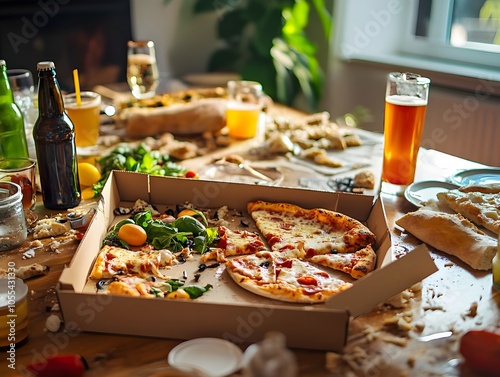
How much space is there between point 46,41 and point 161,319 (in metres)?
2.82

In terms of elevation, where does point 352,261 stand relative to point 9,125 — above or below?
below

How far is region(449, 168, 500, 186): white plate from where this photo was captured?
1.57 m

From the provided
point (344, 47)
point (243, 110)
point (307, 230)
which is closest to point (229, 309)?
point (307, 230)

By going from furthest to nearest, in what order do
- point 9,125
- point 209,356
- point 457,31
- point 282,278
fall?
point 457,31 < point 9,125 < point 282,278 < point 209,356

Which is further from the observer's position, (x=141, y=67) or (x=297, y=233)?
(x=141, y=67)

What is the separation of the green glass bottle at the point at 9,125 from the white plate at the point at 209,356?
91 cm

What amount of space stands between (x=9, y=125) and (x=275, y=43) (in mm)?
2204

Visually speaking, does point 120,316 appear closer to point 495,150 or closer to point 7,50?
point 495,150

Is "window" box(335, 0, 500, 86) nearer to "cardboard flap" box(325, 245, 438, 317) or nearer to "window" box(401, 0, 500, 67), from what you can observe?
"window" box(401, 0, 500, 67)

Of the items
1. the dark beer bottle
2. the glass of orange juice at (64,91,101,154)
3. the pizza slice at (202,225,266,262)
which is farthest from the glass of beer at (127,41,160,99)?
the pizza slice at (202,225,266,262)

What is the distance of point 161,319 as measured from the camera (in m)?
0.91

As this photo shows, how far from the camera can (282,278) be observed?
1.08 metres

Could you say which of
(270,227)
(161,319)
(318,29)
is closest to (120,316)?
(161,319)

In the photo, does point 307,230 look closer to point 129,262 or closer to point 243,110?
point 129,262
